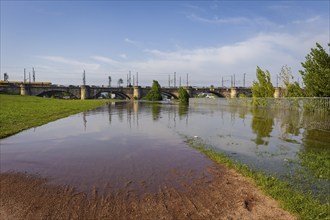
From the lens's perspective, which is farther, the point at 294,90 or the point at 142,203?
the point at 294,90

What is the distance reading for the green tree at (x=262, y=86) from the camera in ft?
179

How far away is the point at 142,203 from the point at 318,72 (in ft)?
104

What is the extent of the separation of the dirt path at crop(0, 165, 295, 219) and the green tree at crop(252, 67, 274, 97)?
5082 centimetres

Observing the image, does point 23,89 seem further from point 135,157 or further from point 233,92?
point 135,157

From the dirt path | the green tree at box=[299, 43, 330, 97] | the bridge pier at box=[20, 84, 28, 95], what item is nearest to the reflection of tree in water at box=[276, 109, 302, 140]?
the green tree at box=[299, 43, 330, 97]

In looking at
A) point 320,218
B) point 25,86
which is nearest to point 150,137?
point 320,218

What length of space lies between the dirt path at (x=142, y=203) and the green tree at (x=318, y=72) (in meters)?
28.4

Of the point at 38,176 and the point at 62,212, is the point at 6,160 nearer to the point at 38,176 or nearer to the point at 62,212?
the point at 38,176

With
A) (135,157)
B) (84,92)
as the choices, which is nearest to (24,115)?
(135,157)

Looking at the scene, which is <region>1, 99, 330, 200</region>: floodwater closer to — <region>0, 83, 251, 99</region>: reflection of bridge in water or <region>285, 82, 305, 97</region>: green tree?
<region>285, 82, 305, 97</region>: green tree

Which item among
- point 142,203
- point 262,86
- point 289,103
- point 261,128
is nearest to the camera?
point 142,203

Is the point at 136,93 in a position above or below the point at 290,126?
above

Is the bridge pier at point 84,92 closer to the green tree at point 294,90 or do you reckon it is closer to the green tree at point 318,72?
the green tree at point 294,90

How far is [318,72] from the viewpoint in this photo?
3138cm
